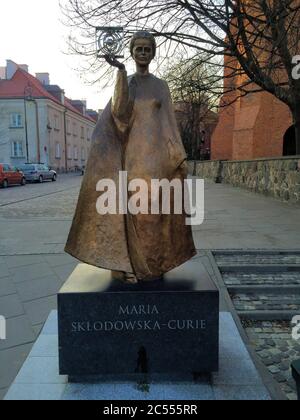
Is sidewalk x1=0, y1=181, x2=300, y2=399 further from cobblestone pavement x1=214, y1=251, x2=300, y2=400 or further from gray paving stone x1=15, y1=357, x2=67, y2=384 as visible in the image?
cobblestone pavement x1=214, y1=251, x2=300, y2=400

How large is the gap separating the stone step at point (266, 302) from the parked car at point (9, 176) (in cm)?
2213

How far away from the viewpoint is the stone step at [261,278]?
5.70 m

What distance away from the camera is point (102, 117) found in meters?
3.19

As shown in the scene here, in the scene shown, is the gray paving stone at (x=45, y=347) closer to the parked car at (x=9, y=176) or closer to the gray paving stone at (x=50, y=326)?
the gray paving stone at (x=50, y=326)

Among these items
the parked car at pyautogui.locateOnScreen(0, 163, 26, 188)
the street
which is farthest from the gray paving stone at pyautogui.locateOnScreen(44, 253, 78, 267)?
the parked car at pyautogui.locateOnScreen(0, 163, 26, 188)

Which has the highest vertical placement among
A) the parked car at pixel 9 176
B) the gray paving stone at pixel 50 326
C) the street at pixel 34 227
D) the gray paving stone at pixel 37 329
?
the parked car at pixel 9 176

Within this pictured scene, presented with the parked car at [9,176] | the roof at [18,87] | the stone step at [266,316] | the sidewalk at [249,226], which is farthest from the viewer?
the roof at [18,87]

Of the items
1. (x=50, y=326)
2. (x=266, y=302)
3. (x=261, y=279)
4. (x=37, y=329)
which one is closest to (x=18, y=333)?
(x=37, y=329)

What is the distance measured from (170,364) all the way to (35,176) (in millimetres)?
29011

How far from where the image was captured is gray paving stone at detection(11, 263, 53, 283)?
5.72 metres

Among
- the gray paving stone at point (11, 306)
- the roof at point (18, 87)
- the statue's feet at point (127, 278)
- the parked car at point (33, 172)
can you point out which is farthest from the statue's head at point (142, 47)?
the roof at point (18, 87)

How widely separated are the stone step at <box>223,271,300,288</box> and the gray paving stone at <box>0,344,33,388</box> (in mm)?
2930
